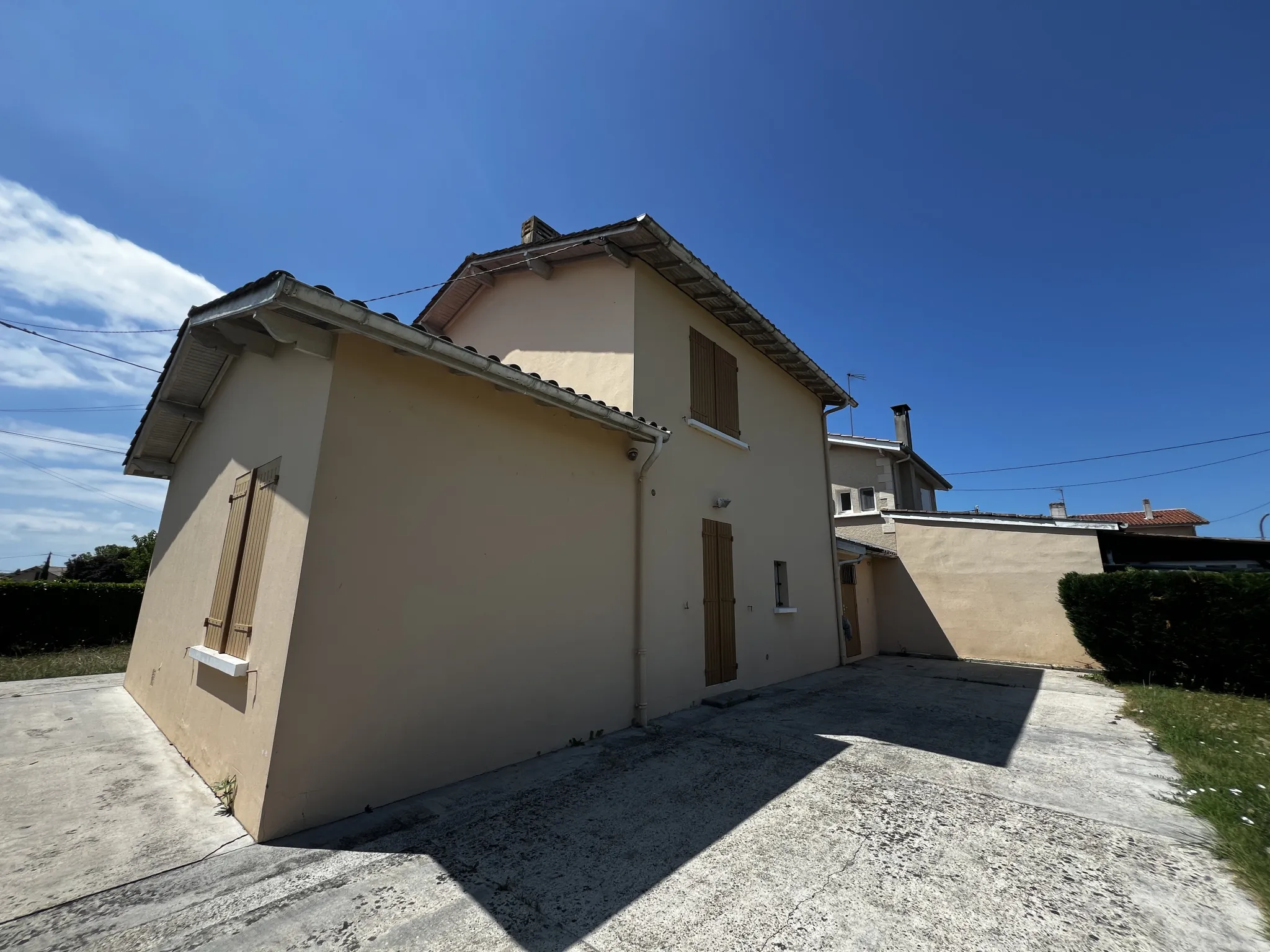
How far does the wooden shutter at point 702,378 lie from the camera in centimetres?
717

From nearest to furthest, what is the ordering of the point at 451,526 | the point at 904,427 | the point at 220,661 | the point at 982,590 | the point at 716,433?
the point at 220,661
the point at 451,526
the point at 716,433
the point at 982,590
the point at 904,427

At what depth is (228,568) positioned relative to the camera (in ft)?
14.2

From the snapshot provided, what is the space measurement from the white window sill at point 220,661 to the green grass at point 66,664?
6.97m

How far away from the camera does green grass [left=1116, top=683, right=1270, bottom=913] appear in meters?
2.77

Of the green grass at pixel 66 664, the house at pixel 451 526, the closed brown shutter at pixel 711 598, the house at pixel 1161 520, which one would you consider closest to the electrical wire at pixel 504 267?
the house at pixel 451 526

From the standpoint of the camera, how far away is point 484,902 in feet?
7.75

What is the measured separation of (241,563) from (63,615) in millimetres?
12404

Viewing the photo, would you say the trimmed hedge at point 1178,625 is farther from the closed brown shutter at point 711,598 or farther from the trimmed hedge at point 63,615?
the trimmed hedge at point 63,615

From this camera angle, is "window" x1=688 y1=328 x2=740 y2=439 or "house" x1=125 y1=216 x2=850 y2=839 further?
"window" x1=688 y1=328 x2=740 y2=439

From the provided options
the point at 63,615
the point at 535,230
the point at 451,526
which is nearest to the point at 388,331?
the point at 451,526

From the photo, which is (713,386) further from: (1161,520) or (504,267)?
(1161,520)

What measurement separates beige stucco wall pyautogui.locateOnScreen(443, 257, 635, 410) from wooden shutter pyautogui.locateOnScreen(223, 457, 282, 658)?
3.58 meters

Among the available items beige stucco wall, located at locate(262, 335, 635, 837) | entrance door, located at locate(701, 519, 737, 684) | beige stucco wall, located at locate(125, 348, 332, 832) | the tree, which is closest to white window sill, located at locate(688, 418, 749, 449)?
entrance door, located at locate(701, 519, 737, 684)

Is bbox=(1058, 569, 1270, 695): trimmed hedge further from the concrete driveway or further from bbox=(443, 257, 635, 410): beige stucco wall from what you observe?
bbox=(443, 257, 635, 410): beige stucco wall
